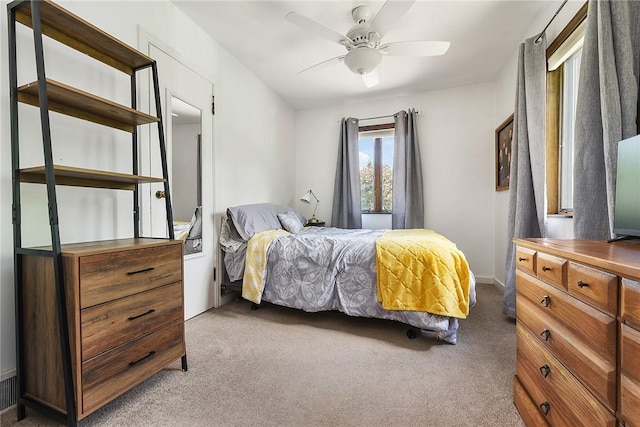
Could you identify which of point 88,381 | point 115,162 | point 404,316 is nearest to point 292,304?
point 404,316

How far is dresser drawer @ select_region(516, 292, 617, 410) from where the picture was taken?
75 cm

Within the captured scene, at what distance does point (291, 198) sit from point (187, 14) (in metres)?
2.58

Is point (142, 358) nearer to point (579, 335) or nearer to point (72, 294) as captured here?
point (72, 294)

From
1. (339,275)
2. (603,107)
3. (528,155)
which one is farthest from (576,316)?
(528,155)

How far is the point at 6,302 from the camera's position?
133cm

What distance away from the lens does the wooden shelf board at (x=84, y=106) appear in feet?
4.06

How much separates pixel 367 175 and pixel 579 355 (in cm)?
346

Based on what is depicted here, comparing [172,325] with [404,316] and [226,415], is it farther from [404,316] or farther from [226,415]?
[404,316]

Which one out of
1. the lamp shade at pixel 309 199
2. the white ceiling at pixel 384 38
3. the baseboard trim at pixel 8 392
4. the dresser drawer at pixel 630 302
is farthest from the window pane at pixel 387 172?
the baseboard trim at pixel 8 392

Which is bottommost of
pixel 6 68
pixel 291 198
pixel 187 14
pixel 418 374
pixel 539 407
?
pixel 418 374

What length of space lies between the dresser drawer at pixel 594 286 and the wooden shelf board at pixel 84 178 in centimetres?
189

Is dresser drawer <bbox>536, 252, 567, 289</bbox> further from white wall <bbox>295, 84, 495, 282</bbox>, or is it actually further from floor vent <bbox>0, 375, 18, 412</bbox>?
white wall <bbox>295, 84, 495, 282</bbox>

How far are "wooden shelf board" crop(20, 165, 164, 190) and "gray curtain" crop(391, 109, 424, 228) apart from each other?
2.98 m

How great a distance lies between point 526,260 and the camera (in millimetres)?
1240
